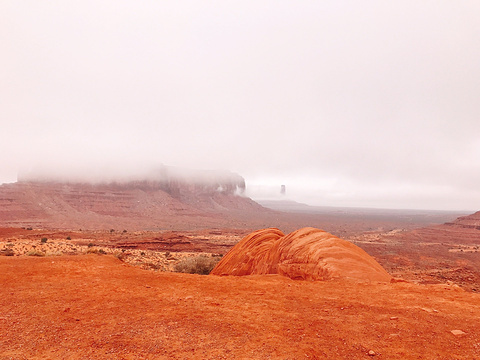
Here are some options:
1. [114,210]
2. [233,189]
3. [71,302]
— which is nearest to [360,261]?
[71,302]

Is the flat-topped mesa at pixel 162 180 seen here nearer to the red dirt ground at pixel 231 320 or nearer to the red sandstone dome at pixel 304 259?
the red sandstone dome at pixel 304 259

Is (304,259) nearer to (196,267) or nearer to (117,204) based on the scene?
(196,267)

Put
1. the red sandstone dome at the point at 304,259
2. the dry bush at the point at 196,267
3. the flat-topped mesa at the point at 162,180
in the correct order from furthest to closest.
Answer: the flat-topped mesa at the point at 162,180
the dry bush at the point at 196,267
the red sandstone dome at the point at 304,259

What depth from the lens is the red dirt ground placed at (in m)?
4.48

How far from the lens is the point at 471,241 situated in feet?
197

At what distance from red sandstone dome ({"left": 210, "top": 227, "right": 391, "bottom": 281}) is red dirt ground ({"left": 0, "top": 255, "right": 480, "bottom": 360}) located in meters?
1.66

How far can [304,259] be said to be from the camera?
38.8ft

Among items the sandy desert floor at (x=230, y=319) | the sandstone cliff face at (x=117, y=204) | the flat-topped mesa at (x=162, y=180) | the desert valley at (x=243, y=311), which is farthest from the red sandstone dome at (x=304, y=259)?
the flat-topped mesa at (x=162, y=180)

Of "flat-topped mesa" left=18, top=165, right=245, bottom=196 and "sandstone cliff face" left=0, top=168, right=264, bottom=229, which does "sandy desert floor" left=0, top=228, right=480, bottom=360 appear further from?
"flat-topped mesa" left=18, top=165, right=245, bottom=196

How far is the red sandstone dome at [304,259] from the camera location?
10609 mm

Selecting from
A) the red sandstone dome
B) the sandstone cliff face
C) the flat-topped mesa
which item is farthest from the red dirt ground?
the flat-topped mesa

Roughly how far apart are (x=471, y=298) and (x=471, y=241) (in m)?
72.0

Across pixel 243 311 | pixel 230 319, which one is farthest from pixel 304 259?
pixel 230 319

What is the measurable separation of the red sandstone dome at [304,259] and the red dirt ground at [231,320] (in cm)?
166
